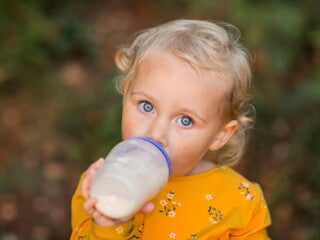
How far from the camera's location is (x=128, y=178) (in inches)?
84.4

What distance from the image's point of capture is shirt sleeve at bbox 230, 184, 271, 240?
9.18ft

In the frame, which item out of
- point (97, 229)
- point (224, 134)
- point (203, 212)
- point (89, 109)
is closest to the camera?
point (97, 229)

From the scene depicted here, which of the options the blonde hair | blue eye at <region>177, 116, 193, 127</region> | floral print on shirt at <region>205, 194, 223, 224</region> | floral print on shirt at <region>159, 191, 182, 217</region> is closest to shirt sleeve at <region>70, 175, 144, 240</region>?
floral print on shirt at <region>159, 191, 182, 217</region>

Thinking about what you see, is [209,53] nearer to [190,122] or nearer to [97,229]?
[190,122]

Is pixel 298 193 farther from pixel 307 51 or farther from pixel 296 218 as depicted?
pixel 307 51

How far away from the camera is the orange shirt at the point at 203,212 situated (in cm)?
270

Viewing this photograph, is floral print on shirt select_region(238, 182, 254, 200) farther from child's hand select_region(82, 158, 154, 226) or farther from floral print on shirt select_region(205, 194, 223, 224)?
child's hand select_region(82, 158, 154, 226)

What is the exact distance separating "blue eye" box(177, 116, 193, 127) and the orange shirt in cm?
33

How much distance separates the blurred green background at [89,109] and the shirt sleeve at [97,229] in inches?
66.3

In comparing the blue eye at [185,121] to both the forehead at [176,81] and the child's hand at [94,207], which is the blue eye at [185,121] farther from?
the child's hand at [94,207]

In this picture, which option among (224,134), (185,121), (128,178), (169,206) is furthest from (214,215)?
(128,178)

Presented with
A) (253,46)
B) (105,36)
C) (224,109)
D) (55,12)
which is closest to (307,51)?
(253,46)

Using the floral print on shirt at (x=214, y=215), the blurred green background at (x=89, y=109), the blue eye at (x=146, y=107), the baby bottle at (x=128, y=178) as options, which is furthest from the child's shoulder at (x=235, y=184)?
the blurred green background at (x=89, y=109)

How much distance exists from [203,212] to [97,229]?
594 mm
